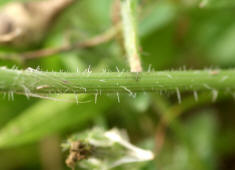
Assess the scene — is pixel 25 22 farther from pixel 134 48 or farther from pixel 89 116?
pixel 134 48

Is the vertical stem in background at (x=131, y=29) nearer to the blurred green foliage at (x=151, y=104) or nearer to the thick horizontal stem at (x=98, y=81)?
the thick horizontal stem at (x=98, y=81)

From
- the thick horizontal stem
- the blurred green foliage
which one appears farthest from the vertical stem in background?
the blurred green foliage

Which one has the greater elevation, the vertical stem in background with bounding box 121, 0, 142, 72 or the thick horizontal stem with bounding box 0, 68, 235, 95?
the vertical stem in background with bounding box 121, 0, 142, 72

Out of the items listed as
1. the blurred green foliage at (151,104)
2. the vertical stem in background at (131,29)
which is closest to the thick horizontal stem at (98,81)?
the vertical stem in background at (131,29)

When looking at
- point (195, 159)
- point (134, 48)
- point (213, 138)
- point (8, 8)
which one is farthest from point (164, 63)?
point (134, 48)

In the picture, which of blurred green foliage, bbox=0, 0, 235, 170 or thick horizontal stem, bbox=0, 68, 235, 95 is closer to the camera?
thick horizontal stem, bbox=0, 68, 235, 95

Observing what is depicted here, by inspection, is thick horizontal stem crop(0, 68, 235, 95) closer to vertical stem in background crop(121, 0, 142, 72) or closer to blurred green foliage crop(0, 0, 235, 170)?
vertical stem in background crop(121, 0, 142, 72)

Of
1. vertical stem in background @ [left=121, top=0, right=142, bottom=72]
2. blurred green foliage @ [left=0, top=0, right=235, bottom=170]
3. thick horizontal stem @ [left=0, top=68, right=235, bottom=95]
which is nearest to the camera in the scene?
thick horizontal stem @ [left=0, top=68, right=235, bottom=95]

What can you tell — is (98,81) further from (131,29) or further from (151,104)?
(151,104)
